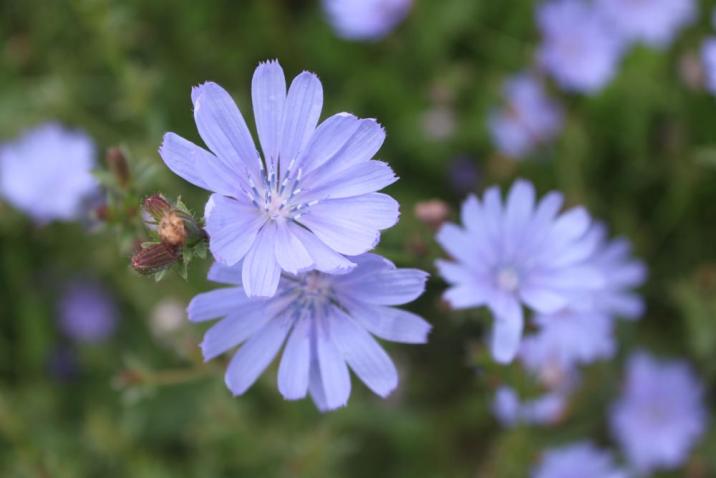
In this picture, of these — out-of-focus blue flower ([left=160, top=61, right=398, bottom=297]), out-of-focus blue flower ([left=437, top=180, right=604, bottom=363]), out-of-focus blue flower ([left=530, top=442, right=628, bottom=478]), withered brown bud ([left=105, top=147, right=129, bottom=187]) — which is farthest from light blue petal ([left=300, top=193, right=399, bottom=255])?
out-of-focus blue flower ([left=530, top=442, right=628, bottom=478])

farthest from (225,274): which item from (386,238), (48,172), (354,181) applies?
(48,172)

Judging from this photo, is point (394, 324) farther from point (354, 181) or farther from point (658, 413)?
point (658, 413)

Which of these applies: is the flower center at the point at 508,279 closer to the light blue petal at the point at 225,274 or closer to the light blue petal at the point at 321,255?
the light blue petal at the point at 321,255

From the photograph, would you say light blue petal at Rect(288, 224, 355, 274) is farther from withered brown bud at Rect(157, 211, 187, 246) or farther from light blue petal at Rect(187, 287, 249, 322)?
withered brown bud at Rect(157, 211, 187, 246)

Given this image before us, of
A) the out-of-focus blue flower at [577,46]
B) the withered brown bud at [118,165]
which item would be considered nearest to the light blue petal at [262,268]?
the withered brown bud at [118,165]

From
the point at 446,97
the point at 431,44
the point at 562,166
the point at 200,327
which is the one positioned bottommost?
the point at 200,327

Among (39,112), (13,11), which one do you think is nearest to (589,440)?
(39,112)

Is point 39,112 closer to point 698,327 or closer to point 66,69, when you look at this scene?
point 66,69
